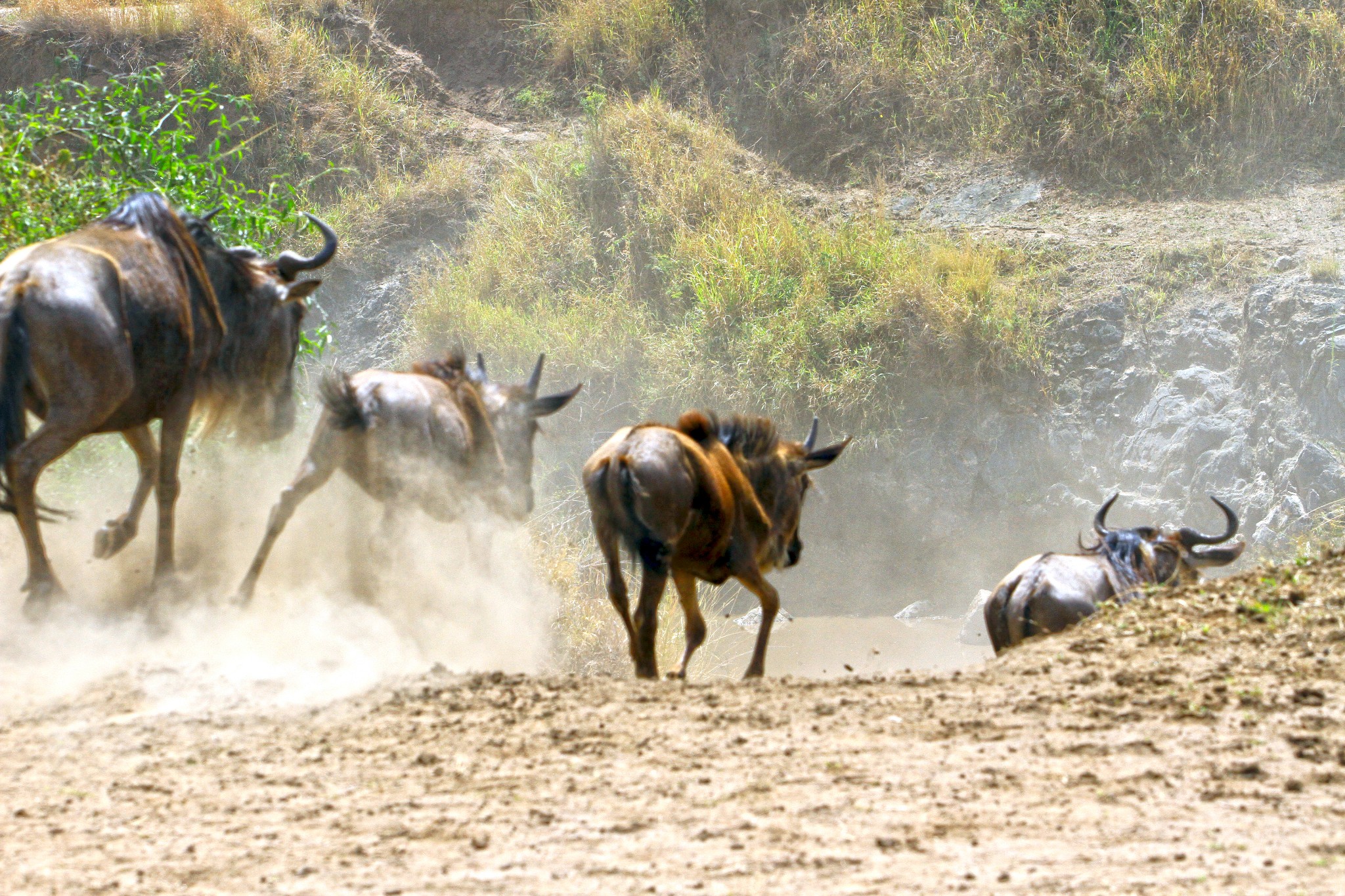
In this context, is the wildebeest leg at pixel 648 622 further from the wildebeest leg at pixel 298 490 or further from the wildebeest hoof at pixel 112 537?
the wildebeest hoof at pixel 112 537

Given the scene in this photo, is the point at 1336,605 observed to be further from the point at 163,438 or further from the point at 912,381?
the point at 912,381

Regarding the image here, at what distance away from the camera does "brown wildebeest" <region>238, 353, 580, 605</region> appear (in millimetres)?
6855

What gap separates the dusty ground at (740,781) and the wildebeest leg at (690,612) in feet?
6.31

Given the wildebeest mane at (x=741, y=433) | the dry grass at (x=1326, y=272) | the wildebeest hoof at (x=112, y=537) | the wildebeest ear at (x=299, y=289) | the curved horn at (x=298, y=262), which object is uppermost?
the dry grass at (x=1326, y=272)

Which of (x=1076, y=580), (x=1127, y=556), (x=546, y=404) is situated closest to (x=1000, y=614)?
(x=1076, y=580)

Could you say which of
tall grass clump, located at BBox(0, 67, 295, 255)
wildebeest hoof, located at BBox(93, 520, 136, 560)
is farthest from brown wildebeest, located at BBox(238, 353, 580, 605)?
tall grass clump, located at BBox(0, 67, 295, 255)

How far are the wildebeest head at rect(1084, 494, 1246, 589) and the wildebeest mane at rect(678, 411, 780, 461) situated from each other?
2.20m

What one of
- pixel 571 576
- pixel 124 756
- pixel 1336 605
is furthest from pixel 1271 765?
pixel 571 576

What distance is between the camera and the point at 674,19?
780 inches

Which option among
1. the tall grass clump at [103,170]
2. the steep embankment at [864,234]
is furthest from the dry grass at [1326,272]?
the tall grass clump at [103,170]

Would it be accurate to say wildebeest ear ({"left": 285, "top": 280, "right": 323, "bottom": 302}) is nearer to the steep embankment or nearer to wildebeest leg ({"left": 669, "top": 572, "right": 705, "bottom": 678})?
wildebeest leg ({"left": 669, "top": 572, "right": 705, "bottom": 678})

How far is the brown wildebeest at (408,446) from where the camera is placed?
6855mm

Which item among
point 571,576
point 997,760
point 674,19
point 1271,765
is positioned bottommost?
point 571,576

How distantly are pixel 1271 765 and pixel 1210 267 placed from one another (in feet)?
39.2
